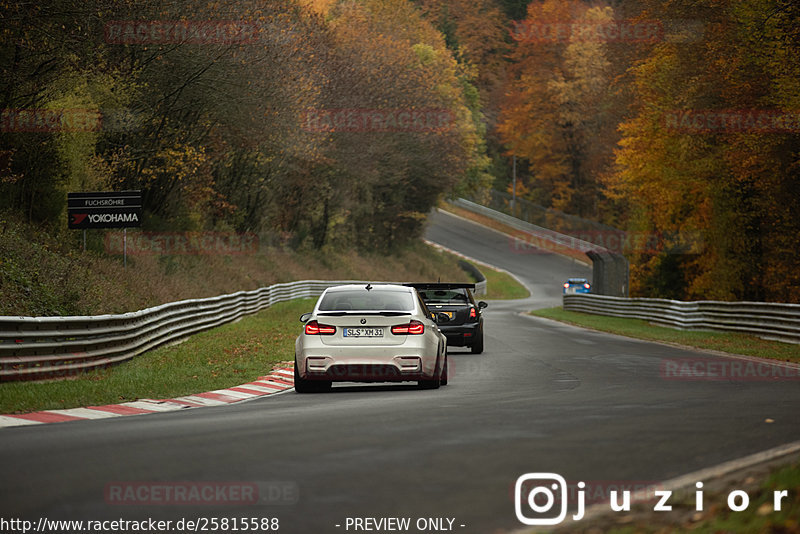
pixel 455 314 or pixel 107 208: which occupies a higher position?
pixel 107 208

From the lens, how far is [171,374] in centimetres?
1702

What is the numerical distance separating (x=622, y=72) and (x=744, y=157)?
18565 millimetres

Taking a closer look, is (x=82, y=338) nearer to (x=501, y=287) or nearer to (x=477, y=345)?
(x=477, y=345)

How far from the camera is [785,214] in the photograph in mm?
34781

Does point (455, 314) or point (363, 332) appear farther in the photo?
point (455, 314)

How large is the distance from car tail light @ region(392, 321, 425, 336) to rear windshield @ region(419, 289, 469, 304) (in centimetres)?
825

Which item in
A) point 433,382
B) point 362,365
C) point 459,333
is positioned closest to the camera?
point 362,365

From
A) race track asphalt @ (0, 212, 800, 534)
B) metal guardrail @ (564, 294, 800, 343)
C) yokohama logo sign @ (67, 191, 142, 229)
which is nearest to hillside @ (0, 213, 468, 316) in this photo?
yokohama logo sign @ (67, 191, 142, 229)

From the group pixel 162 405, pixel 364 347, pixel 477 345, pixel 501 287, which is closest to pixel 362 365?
pixel 364 347

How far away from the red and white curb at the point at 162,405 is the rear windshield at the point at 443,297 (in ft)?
18.4

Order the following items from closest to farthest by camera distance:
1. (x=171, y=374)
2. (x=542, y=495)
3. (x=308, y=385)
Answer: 1. (x=542, y=495)
2. (x=308, y=385)
3. (x=171, y=374)

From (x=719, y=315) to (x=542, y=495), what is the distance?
26.7 m

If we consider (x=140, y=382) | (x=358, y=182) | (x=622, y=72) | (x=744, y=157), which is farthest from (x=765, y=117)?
(x=358, y=182)

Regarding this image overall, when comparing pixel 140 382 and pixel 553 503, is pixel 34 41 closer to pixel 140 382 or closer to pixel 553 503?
pixel 140 382
